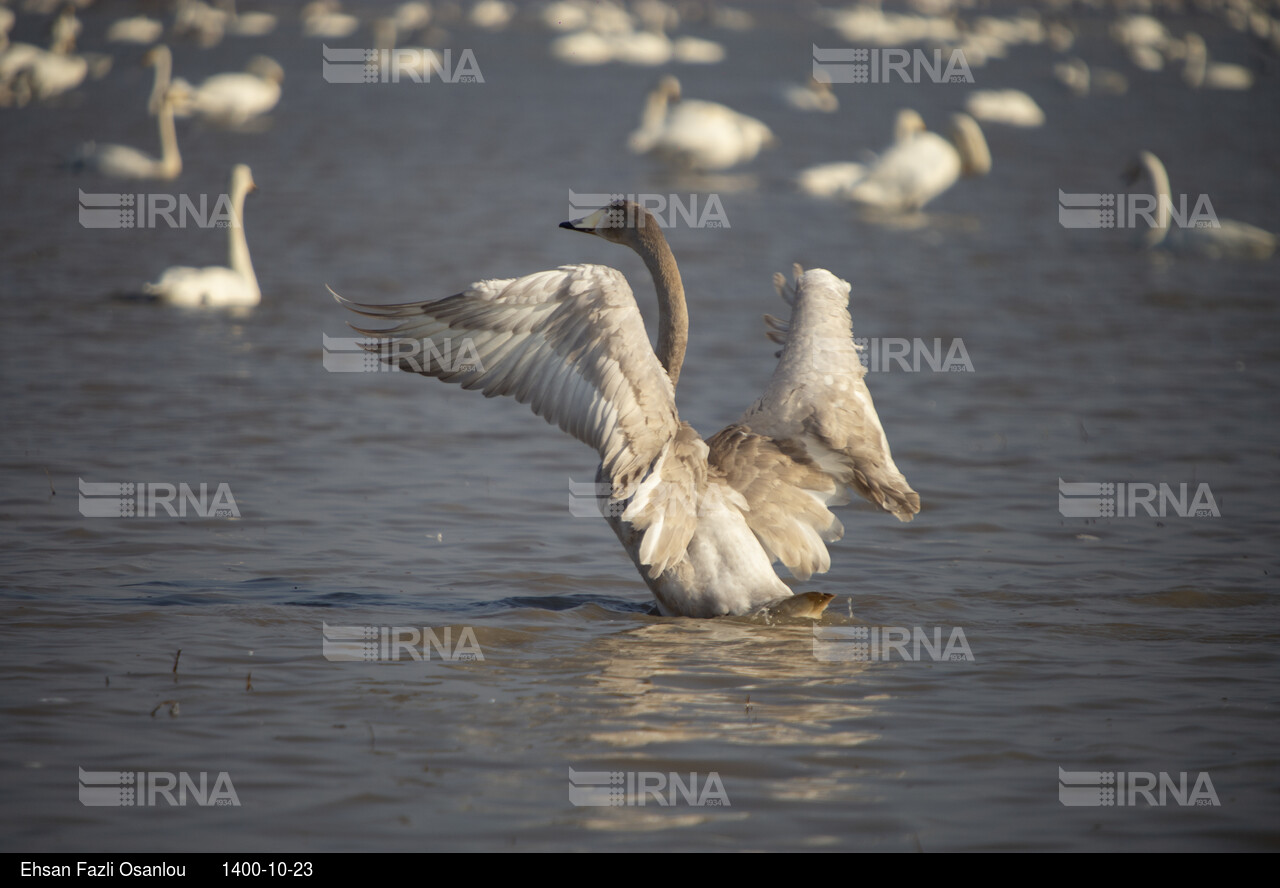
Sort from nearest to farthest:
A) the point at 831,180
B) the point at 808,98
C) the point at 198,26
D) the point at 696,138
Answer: the point at 831,180
the point at 696,138
the point at 808,98
the point at 198,26

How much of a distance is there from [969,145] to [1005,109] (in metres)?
9.79

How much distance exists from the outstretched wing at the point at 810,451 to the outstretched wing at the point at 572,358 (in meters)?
0.50

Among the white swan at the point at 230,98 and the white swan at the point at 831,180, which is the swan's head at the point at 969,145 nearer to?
the white swan at the point at 831,180

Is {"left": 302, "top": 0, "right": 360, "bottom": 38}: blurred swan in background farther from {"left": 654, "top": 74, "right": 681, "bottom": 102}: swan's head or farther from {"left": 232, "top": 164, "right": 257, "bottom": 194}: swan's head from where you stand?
{"left": 232, "top": 164, "right": 257, "bottom": 194}: swan's head

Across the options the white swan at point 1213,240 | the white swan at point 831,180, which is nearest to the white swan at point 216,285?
the white swan at point 831,180

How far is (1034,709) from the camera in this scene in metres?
5.50

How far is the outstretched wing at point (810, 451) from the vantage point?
6.45 m

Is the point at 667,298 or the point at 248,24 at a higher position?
A: the point at 248,24

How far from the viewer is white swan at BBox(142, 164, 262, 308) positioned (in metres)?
13.2

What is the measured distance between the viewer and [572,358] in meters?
6.01

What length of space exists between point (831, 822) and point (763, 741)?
0.61 metres

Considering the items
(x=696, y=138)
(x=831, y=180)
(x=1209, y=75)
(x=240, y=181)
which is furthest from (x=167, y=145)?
(x=1209, y=75)

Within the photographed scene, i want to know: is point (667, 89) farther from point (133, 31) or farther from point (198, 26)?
point (198, 26)

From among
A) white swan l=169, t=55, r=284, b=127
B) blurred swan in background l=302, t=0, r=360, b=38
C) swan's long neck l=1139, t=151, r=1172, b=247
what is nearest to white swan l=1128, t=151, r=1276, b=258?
swan's long neck l=1139, t=151, r=1172, b=247
